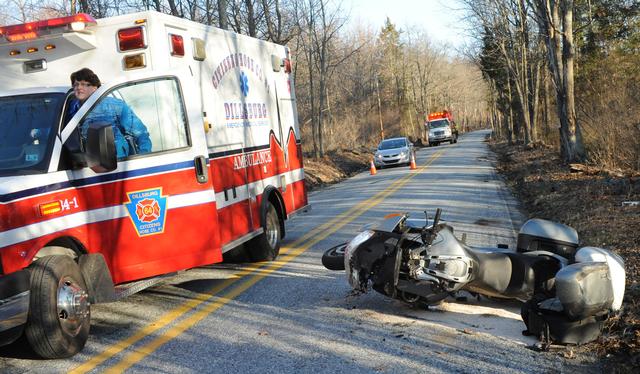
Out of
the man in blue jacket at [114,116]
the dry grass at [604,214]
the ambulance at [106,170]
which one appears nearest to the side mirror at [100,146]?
the ambulance at [106,170]

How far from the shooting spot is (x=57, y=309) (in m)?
4.93

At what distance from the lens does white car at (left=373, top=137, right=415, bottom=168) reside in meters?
30.4

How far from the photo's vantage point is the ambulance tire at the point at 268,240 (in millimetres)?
8516

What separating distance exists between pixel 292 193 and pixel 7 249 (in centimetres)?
584

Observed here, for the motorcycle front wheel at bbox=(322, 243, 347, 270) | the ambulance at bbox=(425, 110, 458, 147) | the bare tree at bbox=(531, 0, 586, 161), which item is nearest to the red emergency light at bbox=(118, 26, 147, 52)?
the motorcycle front wheel at bbox=(322, 243, 347, 270)

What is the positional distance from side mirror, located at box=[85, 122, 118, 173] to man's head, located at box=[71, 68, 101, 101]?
0.60 metres

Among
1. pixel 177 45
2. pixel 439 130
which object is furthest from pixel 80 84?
pixel 439 130

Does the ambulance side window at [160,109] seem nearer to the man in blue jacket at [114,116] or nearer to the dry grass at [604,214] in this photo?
the man in blue jacket at [114,116]

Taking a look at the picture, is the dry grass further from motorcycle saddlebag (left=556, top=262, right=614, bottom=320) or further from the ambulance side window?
the ambulance side window

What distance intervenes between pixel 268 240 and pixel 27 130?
150 inches

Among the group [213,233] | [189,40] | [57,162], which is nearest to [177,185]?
[213,233]

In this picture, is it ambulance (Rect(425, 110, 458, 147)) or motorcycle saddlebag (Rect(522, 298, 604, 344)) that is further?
ambulance (Rect(425, 110, 458, 147))

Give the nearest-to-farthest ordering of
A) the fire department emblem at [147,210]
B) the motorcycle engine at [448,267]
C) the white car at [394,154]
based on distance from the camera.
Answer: the motorcycle engine at [448,267] < the fire department emblem at [147,210] < the white car at [394,154]

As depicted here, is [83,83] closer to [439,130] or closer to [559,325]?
[559,325]
